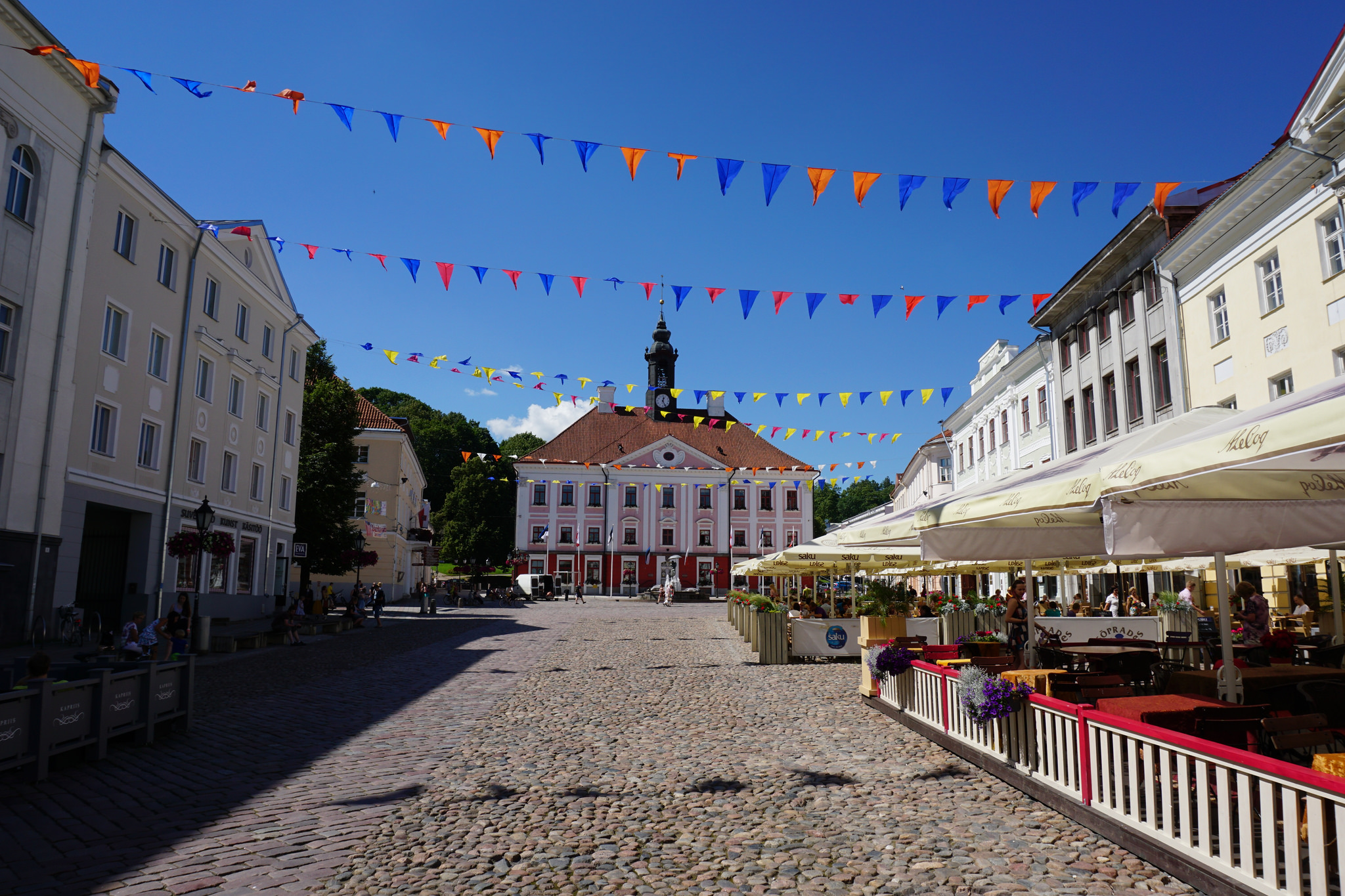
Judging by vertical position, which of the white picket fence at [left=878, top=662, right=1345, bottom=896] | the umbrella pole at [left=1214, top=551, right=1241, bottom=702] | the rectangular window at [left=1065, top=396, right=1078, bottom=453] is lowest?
the white picket fence at [left=878, top=662, right=1345, bottom=896]

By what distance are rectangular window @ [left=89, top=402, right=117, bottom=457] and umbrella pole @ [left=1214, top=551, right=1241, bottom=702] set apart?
946 inches

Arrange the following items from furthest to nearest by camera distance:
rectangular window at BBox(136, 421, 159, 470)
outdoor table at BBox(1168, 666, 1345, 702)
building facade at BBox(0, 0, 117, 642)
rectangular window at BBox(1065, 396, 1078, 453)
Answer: rectangular window at BBox(1065, 396, 1078, 453), rectangular window at BBox(136, 421, 159, 470), building facade at BBox(0, 0, 117, 642), outdoor table at BBox(1168, 666, 1345, 702)

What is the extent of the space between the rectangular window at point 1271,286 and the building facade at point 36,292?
26.0 metres

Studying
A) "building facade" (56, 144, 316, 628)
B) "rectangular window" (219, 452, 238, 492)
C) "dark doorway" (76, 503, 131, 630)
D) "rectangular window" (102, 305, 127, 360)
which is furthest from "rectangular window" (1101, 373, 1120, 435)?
"dark doorway" (76, 503, 131, 630)

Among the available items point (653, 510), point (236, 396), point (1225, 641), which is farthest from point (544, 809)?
point (653, 510)

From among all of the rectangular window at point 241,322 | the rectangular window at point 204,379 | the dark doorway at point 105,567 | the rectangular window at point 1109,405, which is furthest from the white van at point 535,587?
the rectangular window at point 1109,405

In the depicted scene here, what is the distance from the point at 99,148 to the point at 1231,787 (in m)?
25.7

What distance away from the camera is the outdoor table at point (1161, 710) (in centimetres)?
595

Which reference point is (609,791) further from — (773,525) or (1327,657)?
(773,525)

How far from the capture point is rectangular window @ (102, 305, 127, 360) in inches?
883

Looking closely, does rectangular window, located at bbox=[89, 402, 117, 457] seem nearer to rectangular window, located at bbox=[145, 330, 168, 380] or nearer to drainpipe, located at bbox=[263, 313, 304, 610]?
rectangular window, located at bbox=[145, 330, 168, 380]

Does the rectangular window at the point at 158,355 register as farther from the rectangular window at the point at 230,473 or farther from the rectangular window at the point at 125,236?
the rectangular window at the point at 230,473

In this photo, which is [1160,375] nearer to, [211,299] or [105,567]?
[211,299]

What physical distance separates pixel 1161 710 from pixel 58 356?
22.6 metres
